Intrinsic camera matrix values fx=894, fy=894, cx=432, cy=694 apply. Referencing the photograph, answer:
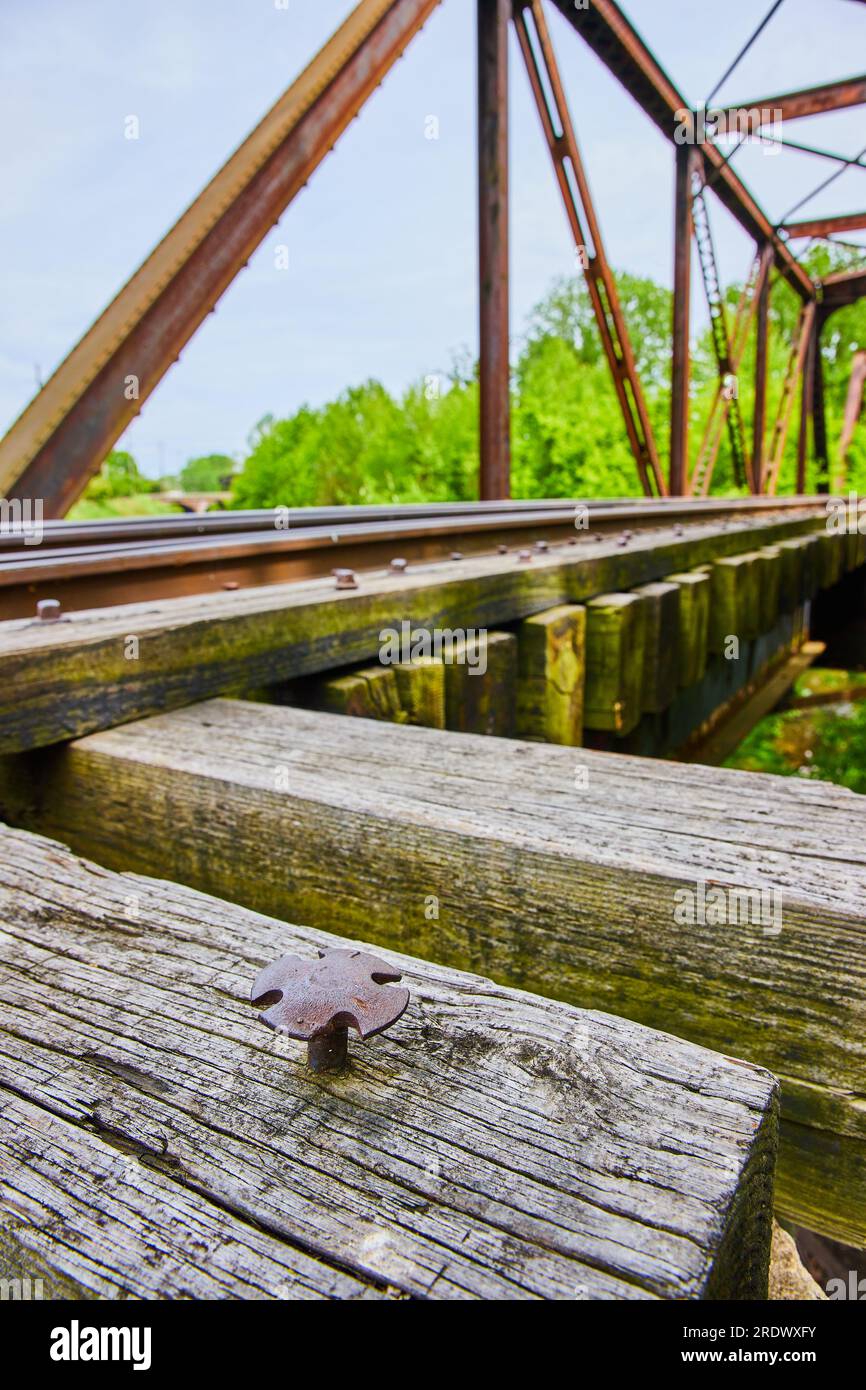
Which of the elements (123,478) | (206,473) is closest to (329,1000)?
(123,478)

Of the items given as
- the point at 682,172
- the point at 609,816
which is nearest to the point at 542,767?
the point at 609,816

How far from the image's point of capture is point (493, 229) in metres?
6.31

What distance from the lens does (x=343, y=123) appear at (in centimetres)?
462

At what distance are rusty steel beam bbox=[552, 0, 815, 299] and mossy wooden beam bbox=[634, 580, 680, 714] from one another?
7.79 meters

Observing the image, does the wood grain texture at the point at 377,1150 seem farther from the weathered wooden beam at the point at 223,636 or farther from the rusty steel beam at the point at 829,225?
the rusty steel beam at the point at 829,225

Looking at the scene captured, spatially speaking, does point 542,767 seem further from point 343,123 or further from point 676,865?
point 343,123

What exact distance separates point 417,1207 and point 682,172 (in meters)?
12.7

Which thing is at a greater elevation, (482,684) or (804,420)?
(804,420)

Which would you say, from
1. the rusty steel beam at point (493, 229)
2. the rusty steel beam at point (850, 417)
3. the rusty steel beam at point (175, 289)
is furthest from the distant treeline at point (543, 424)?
the rusty steel beam at point (175, 289)

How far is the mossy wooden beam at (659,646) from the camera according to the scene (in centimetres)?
303

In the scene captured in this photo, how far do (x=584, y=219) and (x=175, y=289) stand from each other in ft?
18.0

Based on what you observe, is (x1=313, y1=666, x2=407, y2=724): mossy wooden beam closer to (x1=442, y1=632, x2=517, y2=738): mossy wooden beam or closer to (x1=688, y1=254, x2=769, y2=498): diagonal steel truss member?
(x1=442, y1=632, x2=517, y2=738): mossy wooden beam

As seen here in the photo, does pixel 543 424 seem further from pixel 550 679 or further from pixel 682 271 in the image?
pixel 550 679

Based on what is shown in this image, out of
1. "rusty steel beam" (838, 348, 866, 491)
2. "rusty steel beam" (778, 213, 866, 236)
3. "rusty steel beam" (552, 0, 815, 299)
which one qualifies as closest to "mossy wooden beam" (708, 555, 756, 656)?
"rusty steel beam" (552, 0, 815, 299)
